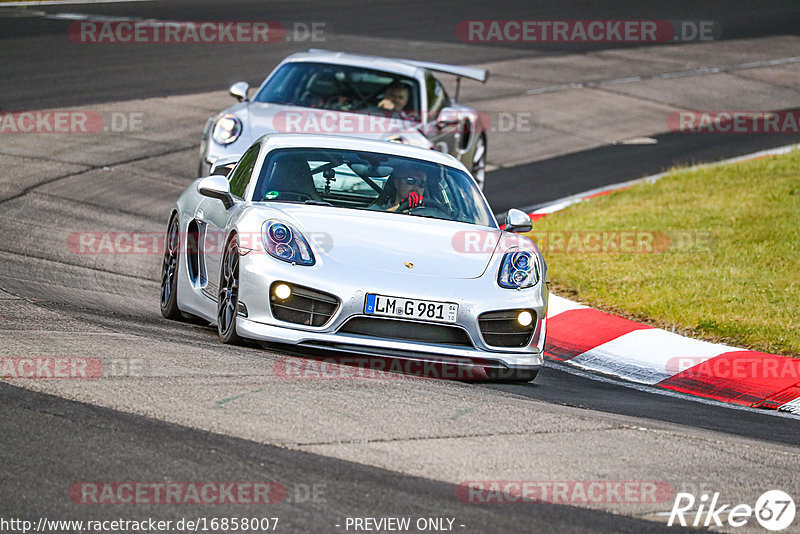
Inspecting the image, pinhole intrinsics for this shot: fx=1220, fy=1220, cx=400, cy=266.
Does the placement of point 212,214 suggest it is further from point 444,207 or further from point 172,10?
point 172,10

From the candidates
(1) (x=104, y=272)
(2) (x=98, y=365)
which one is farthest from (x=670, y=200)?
(2) (x=98, y=365)

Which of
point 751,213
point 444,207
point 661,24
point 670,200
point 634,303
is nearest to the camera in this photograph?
point 444,207

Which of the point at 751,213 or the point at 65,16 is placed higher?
the point at 65,16

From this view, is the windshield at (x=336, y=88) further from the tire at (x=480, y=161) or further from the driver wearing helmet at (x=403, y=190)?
the driver wearing helmet at (x=403, y=190)

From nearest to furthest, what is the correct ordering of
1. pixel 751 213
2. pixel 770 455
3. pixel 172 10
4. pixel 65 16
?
pixel 770 455 < pixel 751 213 < pixel 65 16 < pixel 172 10

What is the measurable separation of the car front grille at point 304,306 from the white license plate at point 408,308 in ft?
0.68

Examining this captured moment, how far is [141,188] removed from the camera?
1294 centimetres

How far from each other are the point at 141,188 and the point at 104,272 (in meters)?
3.50

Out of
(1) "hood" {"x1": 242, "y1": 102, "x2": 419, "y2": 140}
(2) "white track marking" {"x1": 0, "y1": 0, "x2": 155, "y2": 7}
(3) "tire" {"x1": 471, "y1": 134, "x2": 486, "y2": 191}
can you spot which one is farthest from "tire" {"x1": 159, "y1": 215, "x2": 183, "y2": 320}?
(2) "white track marking" {"x1": 0, "y1": 0, "x2": 155, "y2": 7}

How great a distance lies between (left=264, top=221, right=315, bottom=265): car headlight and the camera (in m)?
6.62

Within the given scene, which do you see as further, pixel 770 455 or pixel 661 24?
pixel 661 24

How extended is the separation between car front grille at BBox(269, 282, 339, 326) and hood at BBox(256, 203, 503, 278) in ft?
0.77
